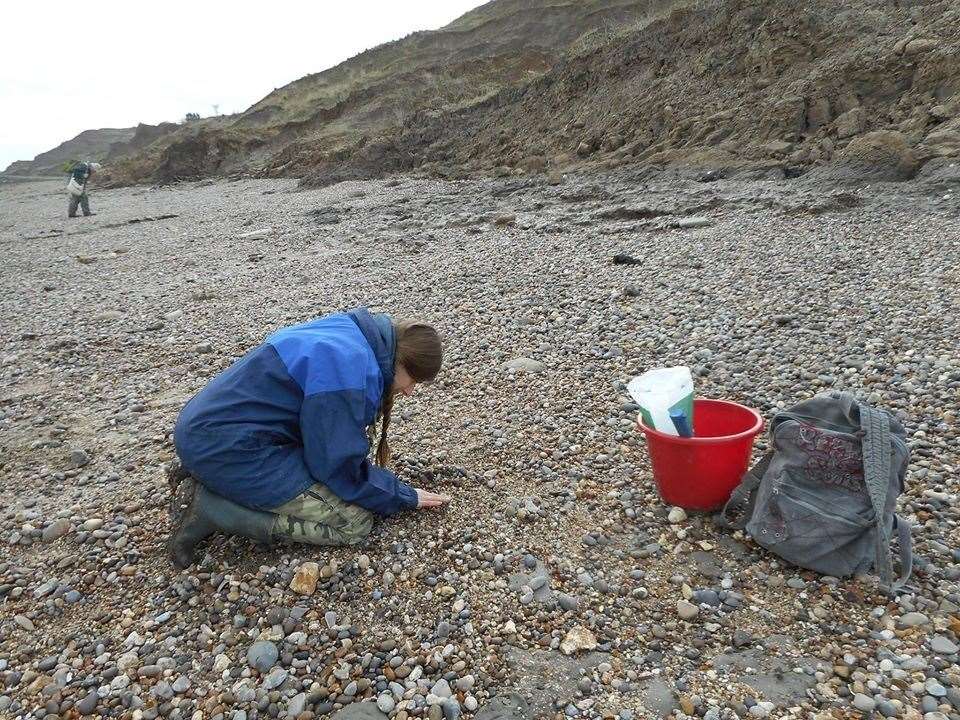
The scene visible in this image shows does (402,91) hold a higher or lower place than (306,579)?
higher

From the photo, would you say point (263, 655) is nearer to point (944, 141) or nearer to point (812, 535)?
point (812, 535)

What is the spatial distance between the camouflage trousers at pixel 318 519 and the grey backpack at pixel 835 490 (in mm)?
1826

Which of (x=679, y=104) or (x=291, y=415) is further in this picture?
(x=679, y=104)

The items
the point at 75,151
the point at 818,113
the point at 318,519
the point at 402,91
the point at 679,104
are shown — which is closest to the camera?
the point at 318,519

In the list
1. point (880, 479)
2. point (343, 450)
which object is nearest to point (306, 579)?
point (343, 450)

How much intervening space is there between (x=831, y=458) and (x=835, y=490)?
0.48 ft

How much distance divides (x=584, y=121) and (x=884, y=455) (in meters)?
17.7

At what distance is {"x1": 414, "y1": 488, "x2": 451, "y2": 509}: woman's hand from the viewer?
3644 millimetres

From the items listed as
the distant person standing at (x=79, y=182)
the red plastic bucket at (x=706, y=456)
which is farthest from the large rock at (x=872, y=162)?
the distant person standing at (x=79, y=182)

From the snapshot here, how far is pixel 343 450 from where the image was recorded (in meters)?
3.12

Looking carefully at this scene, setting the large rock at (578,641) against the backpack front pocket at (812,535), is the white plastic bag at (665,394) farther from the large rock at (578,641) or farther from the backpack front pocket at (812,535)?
the large rock at (578,641)

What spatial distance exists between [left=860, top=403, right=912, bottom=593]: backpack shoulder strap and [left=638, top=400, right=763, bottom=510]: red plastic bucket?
480 mm

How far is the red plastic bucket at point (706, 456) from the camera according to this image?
129 inches

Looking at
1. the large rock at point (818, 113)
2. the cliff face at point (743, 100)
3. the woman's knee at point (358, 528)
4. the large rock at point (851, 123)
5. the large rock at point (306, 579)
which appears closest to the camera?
the large rock at point (306, 579)
